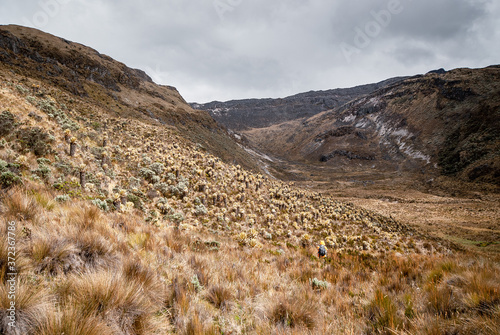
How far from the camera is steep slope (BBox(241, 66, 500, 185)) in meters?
51.3

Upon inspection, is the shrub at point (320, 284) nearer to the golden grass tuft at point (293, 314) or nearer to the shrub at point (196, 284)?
the golden grass tuft at point (293, 314)

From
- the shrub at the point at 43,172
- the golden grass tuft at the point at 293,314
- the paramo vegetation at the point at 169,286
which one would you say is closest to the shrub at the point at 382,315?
the paramo vegetation at the point at 169,286

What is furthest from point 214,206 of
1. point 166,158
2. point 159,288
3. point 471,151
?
point 471,151

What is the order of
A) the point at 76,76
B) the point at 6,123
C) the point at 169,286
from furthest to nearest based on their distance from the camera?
the point at 76,76 → the point at 6,123 → the point at 169,286

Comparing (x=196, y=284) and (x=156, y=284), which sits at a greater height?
(x=156, y=284)

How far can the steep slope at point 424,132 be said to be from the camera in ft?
168

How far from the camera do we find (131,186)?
9.23 metres

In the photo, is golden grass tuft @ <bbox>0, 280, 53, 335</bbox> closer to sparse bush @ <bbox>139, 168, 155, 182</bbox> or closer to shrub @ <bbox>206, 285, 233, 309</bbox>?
shrub @ <bbox>206, 285, 233, 309</bbox>

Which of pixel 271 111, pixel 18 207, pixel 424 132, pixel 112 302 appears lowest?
pixel 112 302

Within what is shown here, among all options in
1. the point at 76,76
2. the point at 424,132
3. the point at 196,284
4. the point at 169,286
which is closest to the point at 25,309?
the point at 169,286

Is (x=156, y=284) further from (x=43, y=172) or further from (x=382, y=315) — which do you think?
(x=43, y=172)

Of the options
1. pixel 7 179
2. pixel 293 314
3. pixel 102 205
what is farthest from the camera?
pixel 102 205

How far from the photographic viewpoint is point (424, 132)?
70.3 meters

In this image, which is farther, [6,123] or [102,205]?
[6,123]
